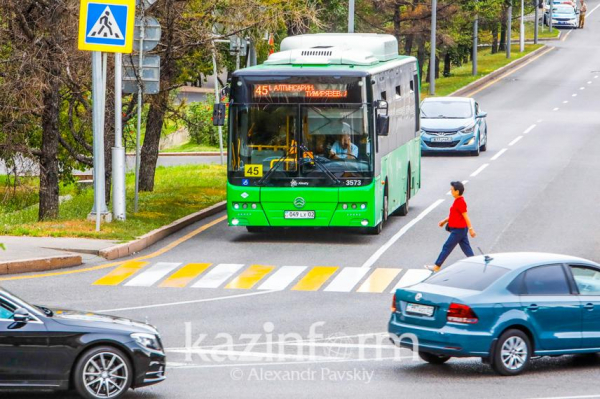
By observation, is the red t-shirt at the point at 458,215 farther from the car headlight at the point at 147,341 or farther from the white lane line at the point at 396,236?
the car headlight at the point at 147,341

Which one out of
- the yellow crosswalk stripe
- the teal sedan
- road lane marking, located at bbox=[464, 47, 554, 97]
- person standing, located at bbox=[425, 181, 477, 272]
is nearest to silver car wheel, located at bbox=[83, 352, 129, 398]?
the teal sedan

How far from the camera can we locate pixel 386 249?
2262 centimetres

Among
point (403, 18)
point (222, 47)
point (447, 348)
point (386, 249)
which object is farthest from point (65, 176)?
point (447, 348)

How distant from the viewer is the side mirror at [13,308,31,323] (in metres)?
11.3

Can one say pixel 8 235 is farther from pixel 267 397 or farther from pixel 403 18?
pixel 403 18

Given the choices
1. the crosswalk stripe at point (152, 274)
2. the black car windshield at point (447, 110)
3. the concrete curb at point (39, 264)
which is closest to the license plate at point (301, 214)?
the crosswalk stripe at point (152, 274)

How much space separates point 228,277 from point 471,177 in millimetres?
15461

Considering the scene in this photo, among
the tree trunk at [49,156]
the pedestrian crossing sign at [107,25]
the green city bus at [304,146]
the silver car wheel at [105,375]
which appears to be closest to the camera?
the silver car wheel at [105,375]

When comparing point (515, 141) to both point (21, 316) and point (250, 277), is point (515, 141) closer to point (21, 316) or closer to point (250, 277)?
point (250, 277)

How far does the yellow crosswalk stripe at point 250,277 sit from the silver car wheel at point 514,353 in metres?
6.31

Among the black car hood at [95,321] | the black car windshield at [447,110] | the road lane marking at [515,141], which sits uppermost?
the black car windshield at [447,110]

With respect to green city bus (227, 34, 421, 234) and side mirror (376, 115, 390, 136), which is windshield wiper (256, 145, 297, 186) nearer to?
green city bus (227, 34, 421, 234)

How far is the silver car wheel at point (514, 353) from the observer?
43.0 feet

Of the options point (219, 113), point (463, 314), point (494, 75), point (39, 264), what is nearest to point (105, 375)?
point (463, 314)
